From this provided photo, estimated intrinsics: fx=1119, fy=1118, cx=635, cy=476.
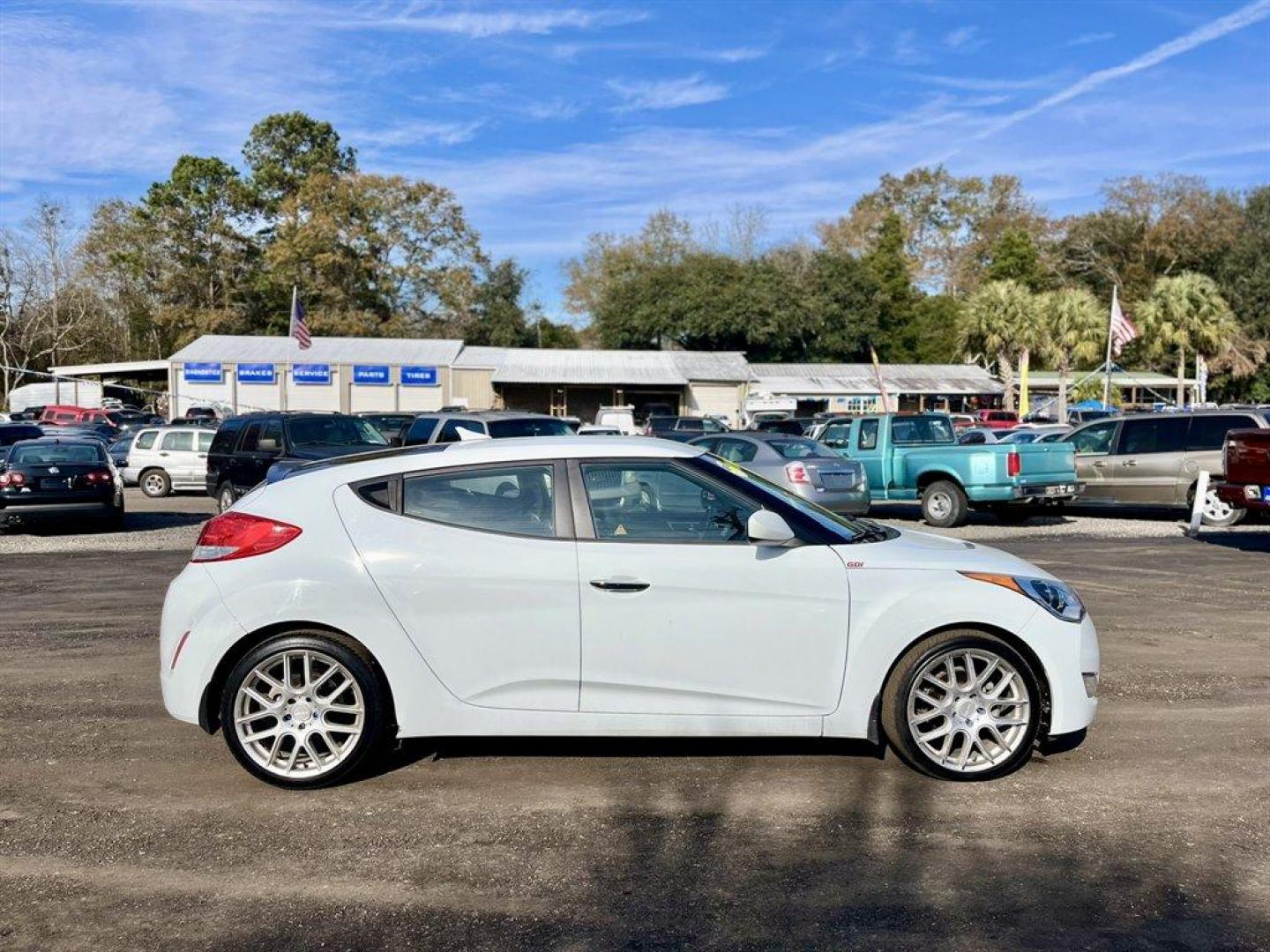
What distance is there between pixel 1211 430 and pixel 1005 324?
3852 cm

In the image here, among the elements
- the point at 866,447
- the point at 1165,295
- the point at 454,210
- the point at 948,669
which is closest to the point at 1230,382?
the point at 1165,295

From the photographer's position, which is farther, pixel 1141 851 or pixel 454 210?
pixel 454 210

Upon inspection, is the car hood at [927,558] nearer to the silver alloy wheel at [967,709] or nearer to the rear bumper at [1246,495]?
the silver alloy wheel at [967,709]

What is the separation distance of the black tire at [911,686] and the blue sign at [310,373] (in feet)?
168

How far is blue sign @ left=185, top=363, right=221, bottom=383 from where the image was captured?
53688mm

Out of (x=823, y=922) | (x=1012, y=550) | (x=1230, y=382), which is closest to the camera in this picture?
(x=823, y=922)

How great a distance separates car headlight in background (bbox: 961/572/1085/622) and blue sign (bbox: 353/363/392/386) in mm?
50295

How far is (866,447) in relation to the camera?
62.2ft

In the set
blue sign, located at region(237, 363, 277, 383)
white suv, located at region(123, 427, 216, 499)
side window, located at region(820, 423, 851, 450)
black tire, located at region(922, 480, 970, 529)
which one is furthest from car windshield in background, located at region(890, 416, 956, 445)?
blue sign, located at region(237, 363, 277, 383)

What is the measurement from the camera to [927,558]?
5.43 metres

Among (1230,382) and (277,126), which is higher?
(277,126)

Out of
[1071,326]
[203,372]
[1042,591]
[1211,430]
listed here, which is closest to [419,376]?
[203,372]

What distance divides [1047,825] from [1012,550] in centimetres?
1026

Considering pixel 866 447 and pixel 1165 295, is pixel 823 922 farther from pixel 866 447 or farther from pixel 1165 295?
pixel 1165 295
